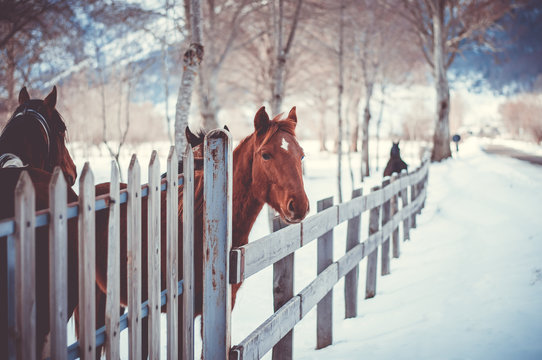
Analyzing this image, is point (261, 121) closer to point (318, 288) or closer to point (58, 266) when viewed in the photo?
point (318, 288)

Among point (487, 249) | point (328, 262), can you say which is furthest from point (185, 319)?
point (487, 249)

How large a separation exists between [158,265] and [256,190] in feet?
3.33

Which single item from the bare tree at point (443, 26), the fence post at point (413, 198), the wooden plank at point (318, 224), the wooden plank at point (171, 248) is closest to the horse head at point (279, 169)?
the wooden plank at point (318, 224)

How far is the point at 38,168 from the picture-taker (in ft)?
8.95

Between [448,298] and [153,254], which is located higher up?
[153,254]

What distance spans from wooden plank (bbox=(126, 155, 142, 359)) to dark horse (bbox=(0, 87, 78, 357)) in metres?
0.50

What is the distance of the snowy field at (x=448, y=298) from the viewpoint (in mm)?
2703

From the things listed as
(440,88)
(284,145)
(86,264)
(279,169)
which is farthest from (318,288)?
(440,88)

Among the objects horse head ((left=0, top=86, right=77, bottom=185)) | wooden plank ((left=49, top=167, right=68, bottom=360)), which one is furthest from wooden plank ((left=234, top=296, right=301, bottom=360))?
horse head ((left=0, top=86, right=77, bottom=185))

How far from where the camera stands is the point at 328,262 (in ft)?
10.4

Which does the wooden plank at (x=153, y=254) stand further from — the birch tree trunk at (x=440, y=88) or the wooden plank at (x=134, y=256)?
the birch tree trunk at (x=440, y=88)

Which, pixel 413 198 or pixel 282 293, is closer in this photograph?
pixel 282 293

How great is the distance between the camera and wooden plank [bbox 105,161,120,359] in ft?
4.74

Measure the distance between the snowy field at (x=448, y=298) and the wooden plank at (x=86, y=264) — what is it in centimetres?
209
